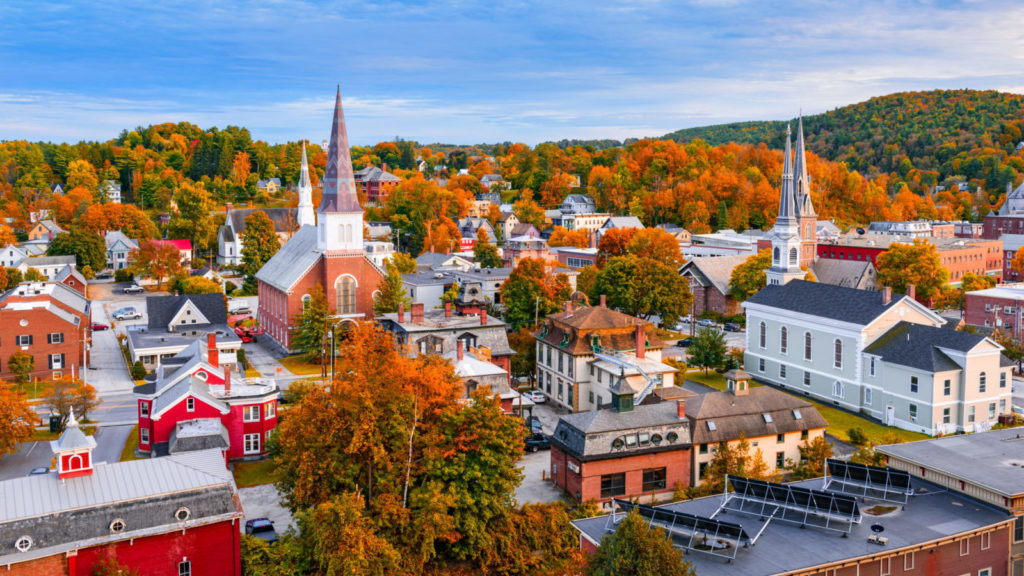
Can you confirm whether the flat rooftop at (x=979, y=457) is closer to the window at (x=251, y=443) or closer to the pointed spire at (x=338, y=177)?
the window at (x=251, y=443)

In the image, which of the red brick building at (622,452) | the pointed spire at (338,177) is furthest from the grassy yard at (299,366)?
the red brick building at (622,452)

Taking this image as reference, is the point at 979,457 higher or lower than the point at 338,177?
lower

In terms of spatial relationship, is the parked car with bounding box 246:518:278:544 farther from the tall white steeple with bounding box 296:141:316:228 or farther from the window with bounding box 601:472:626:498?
the tall white steeple with bounding box 296:141:316:228

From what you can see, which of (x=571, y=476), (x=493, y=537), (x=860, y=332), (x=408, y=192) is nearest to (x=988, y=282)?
(x=860, y=332)

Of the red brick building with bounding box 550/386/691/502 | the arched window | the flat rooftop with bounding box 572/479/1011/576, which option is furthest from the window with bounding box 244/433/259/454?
the arched window

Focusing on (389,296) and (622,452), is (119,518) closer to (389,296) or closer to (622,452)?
(622,452)

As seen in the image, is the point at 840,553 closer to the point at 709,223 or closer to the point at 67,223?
the point at 709,223

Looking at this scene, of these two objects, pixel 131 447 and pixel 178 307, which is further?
pixel 178 307

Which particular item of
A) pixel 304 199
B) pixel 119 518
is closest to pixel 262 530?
pixel 119 518
